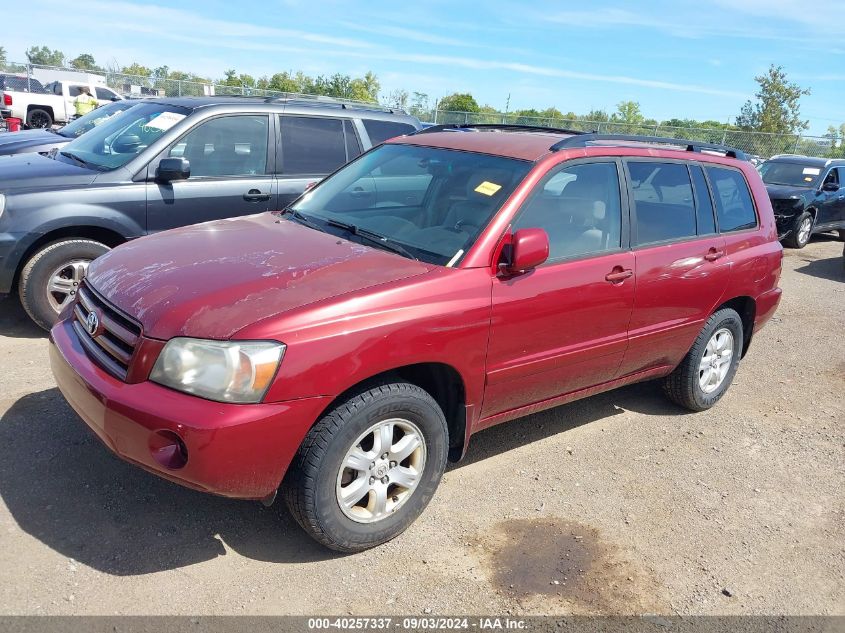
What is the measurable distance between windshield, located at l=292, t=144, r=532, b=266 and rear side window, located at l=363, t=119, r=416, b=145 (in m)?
2.37

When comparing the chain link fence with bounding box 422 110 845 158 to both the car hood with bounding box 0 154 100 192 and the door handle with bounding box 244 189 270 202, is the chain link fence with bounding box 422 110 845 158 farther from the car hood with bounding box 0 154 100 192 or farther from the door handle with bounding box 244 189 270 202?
the car hood with bounding box 0 154 100 192

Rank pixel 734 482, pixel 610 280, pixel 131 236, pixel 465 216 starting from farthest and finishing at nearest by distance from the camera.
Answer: pixel 131 236
pixel 734 482
pixel 610 280
pixel 465 216

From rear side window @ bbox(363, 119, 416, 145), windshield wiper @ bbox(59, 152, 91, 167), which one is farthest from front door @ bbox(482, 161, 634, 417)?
windshield wiper @ bbox(59, 152, 91, 167)

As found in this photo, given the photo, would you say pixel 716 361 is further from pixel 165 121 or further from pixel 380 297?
pixel 165 121

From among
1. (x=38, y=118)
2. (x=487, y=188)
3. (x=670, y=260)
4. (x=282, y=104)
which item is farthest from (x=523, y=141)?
(x=38, y=118)

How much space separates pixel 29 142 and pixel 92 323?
551cm

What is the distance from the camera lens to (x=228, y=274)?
3.20 m

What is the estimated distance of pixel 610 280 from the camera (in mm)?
3967

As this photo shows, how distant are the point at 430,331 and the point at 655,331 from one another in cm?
188

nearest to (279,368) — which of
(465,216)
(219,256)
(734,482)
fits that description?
(219,256)

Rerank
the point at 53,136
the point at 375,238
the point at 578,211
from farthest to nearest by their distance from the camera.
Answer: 1. the point at 53,136
2. the point at 578,211
3. the point at 375,238

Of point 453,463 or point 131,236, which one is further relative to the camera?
point 131,236

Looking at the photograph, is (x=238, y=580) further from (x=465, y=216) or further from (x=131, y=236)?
(x=131, y=236)

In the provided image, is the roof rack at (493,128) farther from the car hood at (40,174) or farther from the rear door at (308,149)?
the car hood at (40,174)
